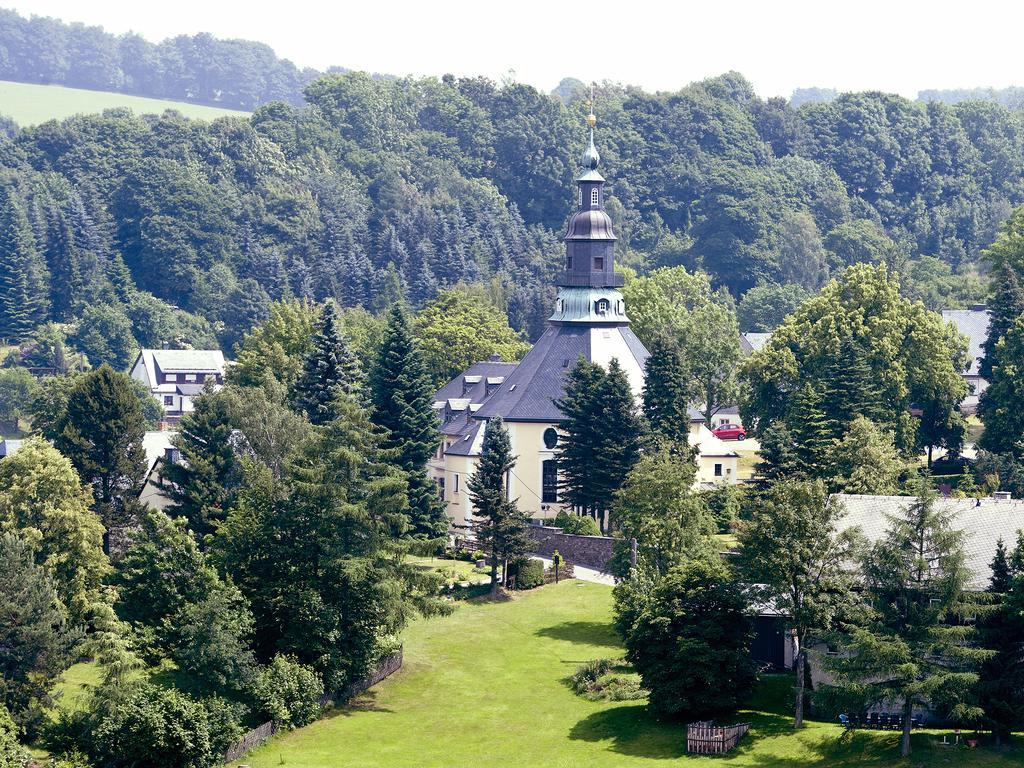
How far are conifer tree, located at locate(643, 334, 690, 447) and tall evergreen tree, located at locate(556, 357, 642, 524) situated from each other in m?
1.77

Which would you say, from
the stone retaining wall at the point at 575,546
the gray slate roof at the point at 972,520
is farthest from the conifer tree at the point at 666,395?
the gray slate roof at the point at 972,520

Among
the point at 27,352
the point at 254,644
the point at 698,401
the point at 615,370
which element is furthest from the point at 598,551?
the point at 27,352

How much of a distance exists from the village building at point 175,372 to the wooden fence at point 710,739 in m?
97.0

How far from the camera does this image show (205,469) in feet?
334

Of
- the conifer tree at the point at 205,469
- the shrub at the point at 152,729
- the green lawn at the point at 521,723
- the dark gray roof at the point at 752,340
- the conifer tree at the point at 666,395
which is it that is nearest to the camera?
the green lawn at the point at 521,723

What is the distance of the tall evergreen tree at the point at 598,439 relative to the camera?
360 ft

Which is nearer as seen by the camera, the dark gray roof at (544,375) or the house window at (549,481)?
the house window at (549,481)

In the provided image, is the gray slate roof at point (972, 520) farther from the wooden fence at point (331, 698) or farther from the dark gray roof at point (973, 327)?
the dark gray roof at point (973, 327)

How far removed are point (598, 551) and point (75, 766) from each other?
3651 cm

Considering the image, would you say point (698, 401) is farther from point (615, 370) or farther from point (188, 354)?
point (188, 354)

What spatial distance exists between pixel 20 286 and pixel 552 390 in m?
→ 85.8

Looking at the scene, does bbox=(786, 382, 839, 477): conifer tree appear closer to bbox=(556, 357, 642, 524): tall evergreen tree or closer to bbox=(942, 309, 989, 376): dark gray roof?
bbox=(556, 357, 642, 524): tall evergreen tree

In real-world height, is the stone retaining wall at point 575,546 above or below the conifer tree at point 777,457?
below

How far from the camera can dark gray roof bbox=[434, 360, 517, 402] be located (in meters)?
129
